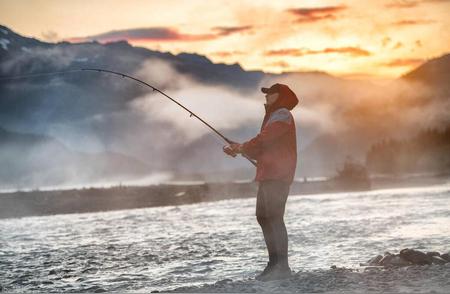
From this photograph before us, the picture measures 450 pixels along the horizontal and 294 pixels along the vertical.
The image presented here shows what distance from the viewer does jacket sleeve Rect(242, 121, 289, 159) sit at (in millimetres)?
9828

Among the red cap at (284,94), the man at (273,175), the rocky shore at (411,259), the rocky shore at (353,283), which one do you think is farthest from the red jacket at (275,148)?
the rocky shore at (411,259)

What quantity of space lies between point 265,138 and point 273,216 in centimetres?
123

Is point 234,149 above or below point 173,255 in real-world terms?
above

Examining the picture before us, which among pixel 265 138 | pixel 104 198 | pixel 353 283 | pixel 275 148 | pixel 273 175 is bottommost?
pixel 353 283

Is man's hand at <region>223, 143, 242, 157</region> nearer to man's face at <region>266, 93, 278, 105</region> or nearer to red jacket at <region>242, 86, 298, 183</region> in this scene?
red jacket at <region>242, 86, 298, 183</region>

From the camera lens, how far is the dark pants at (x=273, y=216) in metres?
9.97

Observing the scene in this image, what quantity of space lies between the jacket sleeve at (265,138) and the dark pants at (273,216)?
56cm

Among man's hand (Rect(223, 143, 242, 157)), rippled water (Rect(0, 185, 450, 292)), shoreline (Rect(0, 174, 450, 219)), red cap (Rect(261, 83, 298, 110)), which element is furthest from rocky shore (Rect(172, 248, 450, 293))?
shoreline (Rect(0, 174, 450, 219))

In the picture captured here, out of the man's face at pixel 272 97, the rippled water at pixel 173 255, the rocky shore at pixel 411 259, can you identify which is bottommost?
the rippled water at pixel 173 255

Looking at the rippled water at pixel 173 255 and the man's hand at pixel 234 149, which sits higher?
the man's hand at pixel 234 149

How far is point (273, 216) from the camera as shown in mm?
9992

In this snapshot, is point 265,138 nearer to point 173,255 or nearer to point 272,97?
point 272,97

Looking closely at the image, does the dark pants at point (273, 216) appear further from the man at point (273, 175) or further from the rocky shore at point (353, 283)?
the rocky shore at point (353, 283)

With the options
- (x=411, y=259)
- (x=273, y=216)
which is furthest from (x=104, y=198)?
(x=273, y=216)
